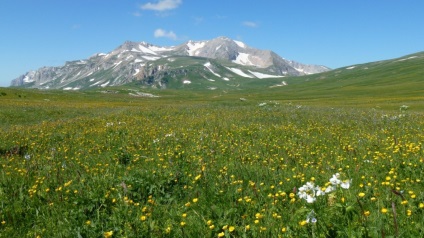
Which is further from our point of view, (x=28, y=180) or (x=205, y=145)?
(x=205, y=145)

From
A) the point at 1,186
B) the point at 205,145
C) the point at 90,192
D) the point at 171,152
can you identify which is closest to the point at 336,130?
the point at 205,145

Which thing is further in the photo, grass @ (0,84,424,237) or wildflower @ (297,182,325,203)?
wildflower @ (297,182,325,203)

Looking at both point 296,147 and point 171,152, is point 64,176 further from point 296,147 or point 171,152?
point 296,147

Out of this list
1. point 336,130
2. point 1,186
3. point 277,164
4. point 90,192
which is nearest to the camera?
point 90,192

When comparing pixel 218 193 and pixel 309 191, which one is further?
pixel 218 193

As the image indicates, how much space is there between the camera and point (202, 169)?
26.3ft

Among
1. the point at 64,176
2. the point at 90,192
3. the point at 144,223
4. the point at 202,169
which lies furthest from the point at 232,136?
the point at 144,223

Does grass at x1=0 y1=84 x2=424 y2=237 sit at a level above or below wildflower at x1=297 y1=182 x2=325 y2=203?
below

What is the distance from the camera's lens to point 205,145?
12453 millimetres

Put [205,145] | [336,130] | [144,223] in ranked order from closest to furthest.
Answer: [144,223] → [205,145] → [336,130]

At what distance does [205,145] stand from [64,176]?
5.25 m

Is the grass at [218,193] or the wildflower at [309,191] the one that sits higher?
the wildflower at [309,191]

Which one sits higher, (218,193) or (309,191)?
(309,191)

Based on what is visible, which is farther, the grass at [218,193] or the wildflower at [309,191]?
the wildflower at [309,191]
